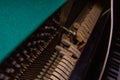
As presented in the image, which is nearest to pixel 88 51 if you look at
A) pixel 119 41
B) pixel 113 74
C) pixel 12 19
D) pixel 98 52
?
pixel 98 52

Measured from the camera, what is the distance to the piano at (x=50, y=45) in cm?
86

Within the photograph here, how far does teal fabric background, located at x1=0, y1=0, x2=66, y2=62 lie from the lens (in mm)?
804

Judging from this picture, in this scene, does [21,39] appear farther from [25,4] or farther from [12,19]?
[25,4]

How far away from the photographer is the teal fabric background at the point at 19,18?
80 cm

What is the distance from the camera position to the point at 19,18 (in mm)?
938

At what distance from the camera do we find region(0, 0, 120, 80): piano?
862mm

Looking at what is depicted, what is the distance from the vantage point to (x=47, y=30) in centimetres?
116

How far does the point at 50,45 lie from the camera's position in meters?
1.20

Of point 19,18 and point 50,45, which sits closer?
point 19,18

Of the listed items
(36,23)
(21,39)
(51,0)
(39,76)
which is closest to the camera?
(21,39)

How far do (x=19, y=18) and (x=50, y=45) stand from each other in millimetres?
311

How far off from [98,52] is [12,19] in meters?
0.43

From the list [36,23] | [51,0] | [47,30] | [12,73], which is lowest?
[12,73]

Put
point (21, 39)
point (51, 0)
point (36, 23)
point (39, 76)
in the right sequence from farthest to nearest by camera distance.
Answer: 1. point (51, 0)
2. point (39, 76)
3. point (36, 23)
4. point (21, 39)
